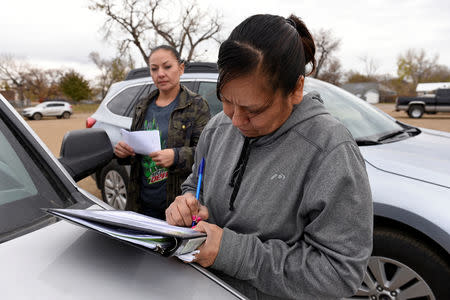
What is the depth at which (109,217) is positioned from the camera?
86cm

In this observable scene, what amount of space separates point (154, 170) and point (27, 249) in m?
1.52

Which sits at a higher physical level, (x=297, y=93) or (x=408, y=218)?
(x=297, y=93)

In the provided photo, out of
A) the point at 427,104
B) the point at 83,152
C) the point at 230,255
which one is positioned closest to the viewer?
the point at 230,255

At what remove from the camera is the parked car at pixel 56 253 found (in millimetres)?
803

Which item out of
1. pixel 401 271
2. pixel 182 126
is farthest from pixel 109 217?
pixel 401 271

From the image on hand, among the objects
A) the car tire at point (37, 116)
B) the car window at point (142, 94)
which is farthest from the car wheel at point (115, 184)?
the car tire at point (37, 116)

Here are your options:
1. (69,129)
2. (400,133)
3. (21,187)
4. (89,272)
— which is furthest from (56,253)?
(69,129)

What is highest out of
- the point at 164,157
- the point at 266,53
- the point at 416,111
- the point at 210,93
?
the point at 266,53

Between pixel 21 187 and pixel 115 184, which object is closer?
pixel 21 187

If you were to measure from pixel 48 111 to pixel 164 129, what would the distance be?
26.3 m

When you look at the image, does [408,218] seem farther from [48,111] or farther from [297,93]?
[48,111]

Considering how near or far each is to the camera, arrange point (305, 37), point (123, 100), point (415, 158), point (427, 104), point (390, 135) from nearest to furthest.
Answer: point (305, 37) → point (415, 158) → point (390, 135) → point (123, 100) → point (427, 104)

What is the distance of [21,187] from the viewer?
3.99ft

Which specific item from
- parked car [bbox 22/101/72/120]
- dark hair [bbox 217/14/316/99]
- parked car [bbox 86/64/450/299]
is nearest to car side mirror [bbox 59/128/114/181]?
dark hair [bbox 217/14/316/99]
